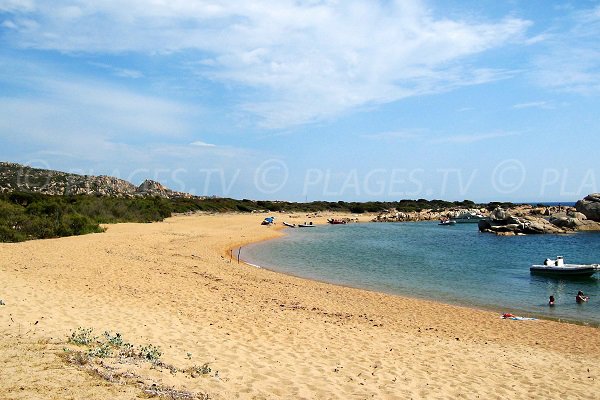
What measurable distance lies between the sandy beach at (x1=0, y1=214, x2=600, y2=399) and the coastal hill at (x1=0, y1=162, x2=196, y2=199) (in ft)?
201

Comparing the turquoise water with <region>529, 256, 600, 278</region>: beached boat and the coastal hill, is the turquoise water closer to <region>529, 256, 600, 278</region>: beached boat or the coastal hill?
<region>529, 256, 600, 278</region>: beached boat

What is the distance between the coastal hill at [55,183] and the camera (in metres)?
73.8

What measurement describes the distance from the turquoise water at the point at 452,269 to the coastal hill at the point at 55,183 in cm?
5164

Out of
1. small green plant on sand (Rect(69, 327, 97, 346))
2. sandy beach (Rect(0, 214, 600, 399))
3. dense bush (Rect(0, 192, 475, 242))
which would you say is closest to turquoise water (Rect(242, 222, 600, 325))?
sandy beach (Rect(0, 214, 600, 399))

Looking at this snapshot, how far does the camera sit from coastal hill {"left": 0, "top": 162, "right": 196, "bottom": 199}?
73812 mm

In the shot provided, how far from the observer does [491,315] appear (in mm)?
15461

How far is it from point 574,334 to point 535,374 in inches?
223

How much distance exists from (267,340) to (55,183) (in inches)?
3509

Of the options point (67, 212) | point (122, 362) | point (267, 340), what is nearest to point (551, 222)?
point (67, 212)

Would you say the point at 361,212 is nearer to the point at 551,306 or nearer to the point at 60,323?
the point at 551,306

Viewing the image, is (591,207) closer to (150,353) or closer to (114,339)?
(150,353)

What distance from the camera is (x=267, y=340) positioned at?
9758 millimetres

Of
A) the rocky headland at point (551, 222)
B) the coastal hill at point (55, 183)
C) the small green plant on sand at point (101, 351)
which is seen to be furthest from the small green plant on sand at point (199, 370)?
the coastal hill at point (55, 183)

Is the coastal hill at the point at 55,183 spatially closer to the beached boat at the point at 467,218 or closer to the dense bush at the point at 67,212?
the dense bush at the point at 67,212
